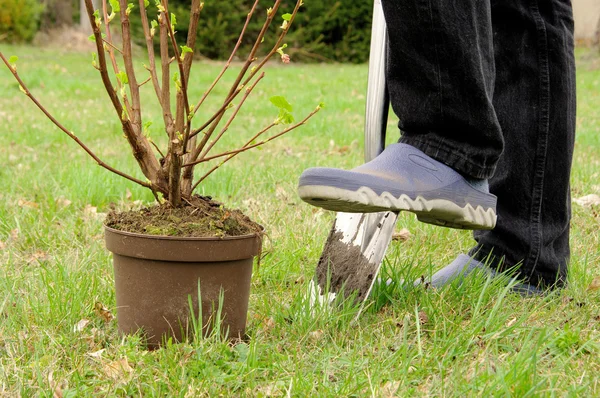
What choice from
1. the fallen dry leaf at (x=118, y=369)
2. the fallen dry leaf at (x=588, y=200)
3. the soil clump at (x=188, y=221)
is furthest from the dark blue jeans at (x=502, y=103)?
the fallen dry leaf at (x=588, y=200)

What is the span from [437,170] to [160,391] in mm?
799

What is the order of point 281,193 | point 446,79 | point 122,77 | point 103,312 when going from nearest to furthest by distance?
point 122,77 < point 446,79 < point 103,312 < point 281,193

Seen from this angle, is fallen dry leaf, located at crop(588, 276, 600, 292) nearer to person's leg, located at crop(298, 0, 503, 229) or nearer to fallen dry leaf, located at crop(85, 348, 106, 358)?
person's leg, located at crop(298, 0, 503, 229)

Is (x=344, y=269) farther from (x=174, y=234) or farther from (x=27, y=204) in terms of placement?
(x=27, y=204)

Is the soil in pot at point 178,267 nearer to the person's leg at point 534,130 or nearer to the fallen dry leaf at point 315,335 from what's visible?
the fallen dry leaf at point 315,335

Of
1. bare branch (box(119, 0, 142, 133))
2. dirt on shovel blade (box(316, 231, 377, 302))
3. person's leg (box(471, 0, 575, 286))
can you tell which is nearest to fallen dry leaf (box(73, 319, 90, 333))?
bare branch (box(119, 0, 142, 133))

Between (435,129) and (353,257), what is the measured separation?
412mm

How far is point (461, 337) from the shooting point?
164cm

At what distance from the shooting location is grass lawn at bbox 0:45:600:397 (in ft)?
4.76

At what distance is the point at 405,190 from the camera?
63.4 inches

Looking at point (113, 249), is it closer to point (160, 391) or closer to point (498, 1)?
point (160, 391)

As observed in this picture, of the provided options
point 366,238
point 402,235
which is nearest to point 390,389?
point 366,238

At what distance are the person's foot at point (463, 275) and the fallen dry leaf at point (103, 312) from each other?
837 millimetres

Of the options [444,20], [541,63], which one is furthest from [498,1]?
[444,20]
